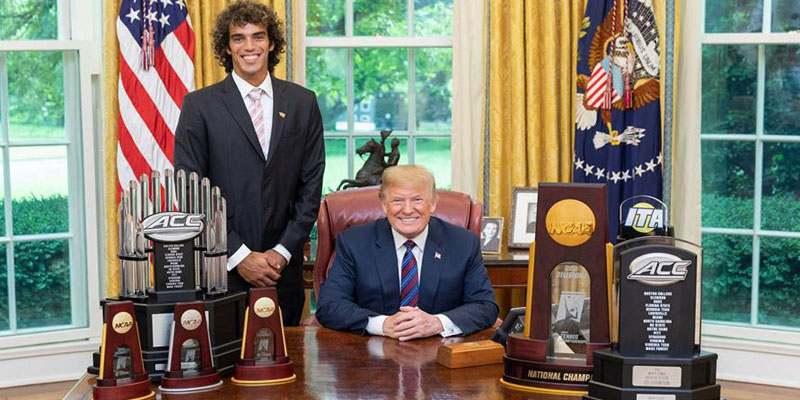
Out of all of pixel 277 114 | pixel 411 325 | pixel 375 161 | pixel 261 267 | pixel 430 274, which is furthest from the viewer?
pixel 375 161

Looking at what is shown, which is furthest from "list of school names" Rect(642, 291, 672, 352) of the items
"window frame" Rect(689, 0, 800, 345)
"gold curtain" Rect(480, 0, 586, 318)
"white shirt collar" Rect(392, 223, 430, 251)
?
"window frame" Rect(689, 0, 800, 345)

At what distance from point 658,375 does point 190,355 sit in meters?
0.96

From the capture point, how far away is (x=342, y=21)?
490cm

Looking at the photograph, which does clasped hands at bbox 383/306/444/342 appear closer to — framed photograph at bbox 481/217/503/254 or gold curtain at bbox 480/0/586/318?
framed photograph at bbox 481/217/503/254

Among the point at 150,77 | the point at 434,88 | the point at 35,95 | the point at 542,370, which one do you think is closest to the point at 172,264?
the point at 542,370

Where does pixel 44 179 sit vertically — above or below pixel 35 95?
below

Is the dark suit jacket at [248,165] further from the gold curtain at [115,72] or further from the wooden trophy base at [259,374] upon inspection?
the gold curtain at [115,72]

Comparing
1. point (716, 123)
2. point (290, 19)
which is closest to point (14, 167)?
point (290, 19)

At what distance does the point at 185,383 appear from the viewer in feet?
6.77

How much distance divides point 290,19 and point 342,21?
0.37 metres

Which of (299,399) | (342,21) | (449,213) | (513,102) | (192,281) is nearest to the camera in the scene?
(299,399)

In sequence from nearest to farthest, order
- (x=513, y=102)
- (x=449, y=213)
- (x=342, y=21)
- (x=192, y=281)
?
(x=192, y=281), (x=449, y=213), (x=513, y=102), (x=342, y=21)

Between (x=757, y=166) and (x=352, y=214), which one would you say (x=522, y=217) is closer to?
(x=757, y=166)

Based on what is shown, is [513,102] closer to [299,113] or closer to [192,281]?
[299,113]
